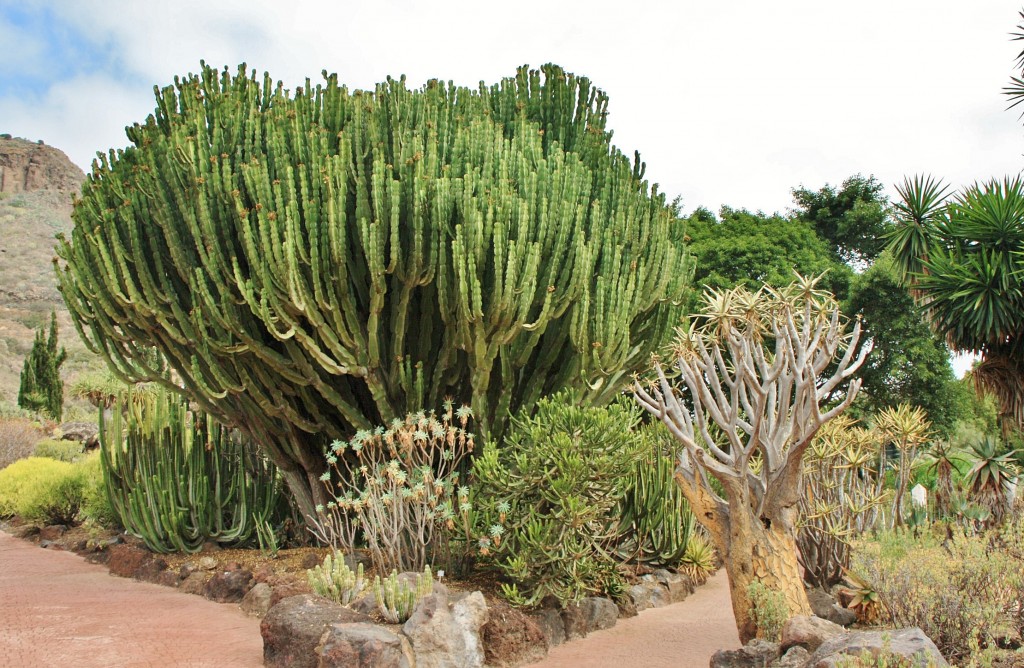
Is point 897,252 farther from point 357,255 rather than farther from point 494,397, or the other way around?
point 357,255

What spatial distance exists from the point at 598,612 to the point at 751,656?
2059 millimetres

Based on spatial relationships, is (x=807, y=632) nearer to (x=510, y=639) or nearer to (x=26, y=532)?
(x=510, y=639)

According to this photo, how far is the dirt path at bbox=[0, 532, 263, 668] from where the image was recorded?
5.62m

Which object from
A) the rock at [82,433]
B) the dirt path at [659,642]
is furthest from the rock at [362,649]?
the rock at [82,433]

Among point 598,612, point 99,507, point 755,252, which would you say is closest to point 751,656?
point 598,612

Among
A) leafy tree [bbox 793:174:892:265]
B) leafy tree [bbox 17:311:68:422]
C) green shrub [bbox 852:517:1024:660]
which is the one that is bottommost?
green shrub [bbox 852:517:1024:660]

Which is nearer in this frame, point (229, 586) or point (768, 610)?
point (768, 610)

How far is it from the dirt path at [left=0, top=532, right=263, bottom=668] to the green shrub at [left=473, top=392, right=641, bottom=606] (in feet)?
6.54

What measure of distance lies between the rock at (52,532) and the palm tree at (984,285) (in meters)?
14.3

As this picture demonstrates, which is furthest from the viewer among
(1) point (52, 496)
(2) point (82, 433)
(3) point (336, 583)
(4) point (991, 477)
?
(2) point (82, 433)

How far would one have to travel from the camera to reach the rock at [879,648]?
3934mm

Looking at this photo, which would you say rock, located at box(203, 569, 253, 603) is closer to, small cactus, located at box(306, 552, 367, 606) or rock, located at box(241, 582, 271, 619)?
rock, located at box(241, 582, 271, 619)

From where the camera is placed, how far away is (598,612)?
674 cm

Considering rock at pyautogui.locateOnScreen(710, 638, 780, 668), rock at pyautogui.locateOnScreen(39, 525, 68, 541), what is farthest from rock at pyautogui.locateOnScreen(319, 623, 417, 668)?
rock at pyautogui.locateOnScreen(39, 525, 68, 541)
